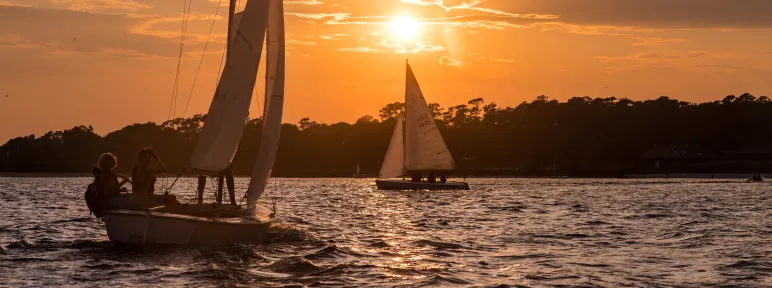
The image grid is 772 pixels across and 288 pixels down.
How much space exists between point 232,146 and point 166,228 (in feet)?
10.3

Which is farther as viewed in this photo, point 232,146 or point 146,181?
point 232,146

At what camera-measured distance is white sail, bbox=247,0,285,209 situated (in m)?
29.7

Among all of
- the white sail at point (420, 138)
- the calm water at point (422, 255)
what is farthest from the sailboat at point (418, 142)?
the calm water at point (422, 255)

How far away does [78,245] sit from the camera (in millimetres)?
30156

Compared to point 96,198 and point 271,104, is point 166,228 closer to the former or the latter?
point 96,198

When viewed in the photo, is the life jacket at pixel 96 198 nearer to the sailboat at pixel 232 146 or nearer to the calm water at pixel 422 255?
the sailboat at pixel 232 146

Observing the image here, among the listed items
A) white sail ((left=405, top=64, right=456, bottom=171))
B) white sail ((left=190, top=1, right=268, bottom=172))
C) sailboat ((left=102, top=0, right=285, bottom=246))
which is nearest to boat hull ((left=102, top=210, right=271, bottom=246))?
sailboat ((left=102, top=0, right=285, bottom=246))

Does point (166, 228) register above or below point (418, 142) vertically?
below

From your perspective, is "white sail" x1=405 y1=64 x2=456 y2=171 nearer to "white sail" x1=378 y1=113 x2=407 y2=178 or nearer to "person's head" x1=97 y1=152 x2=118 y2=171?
"white sail" x1=378 y1=113 x2=407 y2=178

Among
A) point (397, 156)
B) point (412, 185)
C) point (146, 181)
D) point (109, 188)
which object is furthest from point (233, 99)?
point (397, 156)

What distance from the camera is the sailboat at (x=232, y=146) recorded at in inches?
1055

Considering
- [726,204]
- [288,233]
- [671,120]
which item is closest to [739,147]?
[671,120]

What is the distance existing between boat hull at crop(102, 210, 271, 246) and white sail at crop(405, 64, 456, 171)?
58.5 metres

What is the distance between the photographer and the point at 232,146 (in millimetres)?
28641
